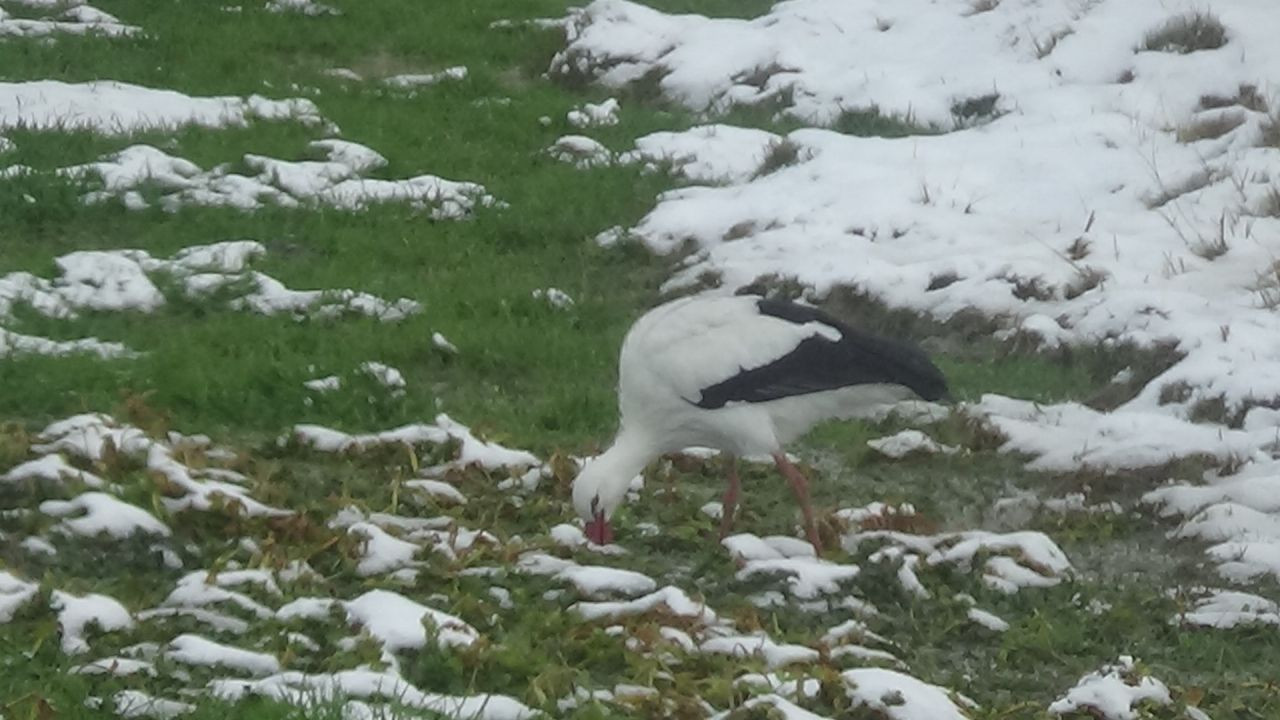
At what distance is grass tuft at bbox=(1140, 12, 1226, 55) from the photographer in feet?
38.7

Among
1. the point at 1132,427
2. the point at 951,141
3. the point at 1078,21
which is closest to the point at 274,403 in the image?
the point at 1132,427

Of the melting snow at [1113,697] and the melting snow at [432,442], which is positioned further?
the melting snow at [432,442]

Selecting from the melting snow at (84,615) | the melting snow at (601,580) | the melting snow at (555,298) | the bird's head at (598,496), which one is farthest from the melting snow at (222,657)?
the melting snow at (555,298)

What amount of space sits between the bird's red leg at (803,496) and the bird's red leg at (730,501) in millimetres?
180

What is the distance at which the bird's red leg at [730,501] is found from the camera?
270 inches

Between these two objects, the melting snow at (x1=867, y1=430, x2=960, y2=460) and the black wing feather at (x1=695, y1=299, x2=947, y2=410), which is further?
the melting snow at (x1=867, y1=430, x2=960, y2=460)

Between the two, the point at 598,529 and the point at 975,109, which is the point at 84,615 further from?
the point at 975,109

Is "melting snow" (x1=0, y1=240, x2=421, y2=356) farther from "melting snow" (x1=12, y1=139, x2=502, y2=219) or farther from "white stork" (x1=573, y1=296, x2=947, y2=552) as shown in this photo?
"white stork" (x1=573, y1=296, x2=947, y2=552)

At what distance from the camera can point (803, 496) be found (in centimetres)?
683

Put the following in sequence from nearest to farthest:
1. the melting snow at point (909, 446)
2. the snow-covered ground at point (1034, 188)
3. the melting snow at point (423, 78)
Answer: the snow-covered ground at point (1034, 188)
the melting snow at point (909, 446)
the melting snow at point (423, 78)

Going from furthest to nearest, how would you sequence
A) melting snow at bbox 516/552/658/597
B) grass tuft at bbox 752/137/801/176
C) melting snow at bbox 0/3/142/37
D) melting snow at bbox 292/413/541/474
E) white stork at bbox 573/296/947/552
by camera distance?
melting snow at bbox 0/3/142/37
grass tuft at bbox 752/137/801/176
melting snow at bbox 292/413/541/474
white stork at bbox 573/296/947/552
melting snow at bbox 516/552/658/597

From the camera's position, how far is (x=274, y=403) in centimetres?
794

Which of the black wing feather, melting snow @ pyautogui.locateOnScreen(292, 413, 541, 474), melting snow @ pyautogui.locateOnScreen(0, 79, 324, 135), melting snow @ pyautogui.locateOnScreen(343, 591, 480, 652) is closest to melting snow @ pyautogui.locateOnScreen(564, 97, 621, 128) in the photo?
melting snow @ pyautogui.locateOnScreen(0, 79, 324, 135)

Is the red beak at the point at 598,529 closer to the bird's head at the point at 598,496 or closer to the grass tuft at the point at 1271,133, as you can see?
the bird's head at the point at 598,496
